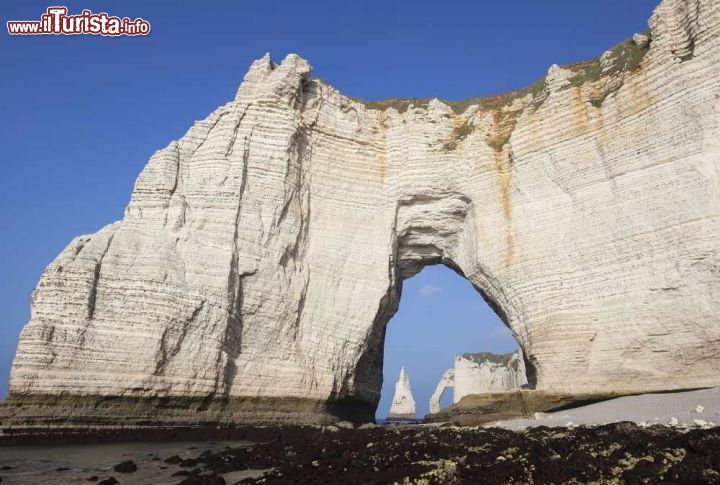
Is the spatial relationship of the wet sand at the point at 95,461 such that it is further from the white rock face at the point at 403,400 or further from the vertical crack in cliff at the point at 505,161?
the white rock face at the point at 403,400

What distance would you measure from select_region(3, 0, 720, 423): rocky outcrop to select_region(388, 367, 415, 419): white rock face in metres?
41.0

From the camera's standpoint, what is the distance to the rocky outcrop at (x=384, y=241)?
1294 cm

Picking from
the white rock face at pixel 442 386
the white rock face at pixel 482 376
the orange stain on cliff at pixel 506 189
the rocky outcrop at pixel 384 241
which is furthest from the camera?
the white rock face at pixel 442 386

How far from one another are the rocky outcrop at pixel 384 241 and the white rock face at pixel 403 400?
135 feet

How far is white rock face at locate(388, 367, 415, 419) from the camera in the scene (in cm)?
6028

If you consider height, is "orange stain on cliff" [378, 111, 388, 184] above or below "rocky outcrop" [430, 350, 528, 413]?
above

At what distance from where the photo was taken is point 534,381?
56.2 ft

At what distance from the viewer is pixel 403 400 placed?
60.5 metres

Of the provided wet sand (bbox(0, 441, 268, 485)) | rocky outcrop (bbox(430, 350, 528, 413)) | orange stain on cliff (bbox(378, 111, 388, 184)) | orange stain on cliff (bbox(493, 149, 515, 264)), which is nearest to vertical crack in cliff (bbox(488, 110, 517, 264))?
orange stain on cliff (bbox(493, 149, 515, 264))

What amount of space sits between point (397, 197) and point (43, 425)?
12066 mm

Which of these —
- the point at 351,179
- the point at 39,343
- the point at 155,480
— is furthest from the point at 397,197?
the point at 155,480

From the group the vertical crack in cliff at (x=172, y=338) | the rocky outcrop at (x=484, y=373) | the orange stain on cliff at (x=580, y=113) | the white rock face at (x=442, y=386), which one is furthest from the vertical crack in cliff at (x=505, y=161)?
the white rock face at (x=442, y=386)

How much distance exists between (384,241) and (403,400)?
45.5 metres

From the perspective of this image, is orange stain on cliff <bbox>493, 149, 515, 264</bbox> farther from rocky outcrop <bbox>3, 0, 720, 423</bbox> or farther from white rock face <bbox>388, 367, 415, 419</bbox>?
white rock face <bbox>388, 367, 415, 419</bbox>
